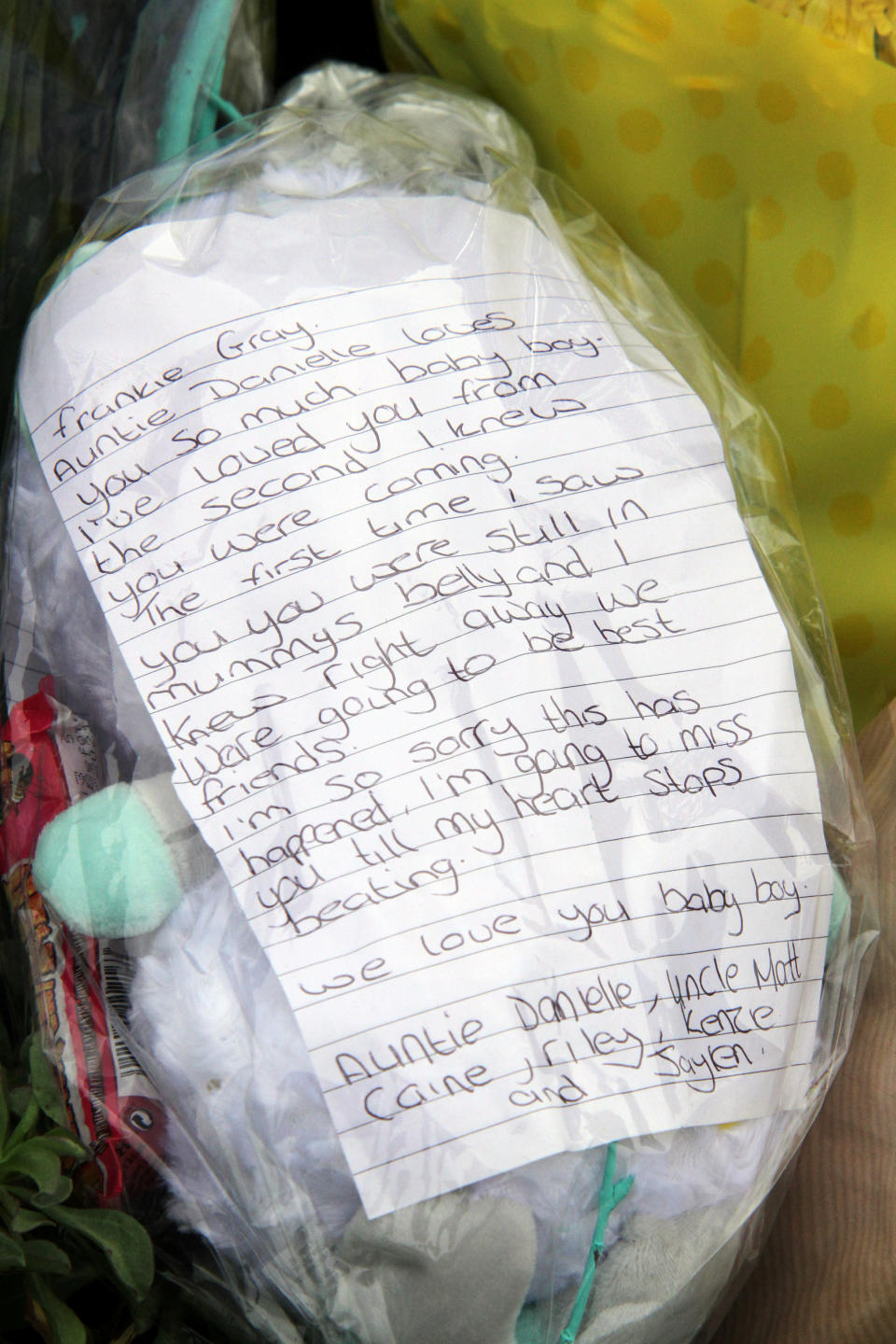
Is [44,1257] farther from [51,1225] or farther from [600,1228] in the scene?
[600,1228]

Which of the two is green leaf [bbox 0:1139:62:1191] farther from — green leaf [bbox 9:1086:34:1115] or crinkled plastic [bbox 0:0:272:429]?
crinkled plastic [bbox 0:0:272:429]

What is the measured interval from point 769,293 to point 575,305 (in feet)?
0.54

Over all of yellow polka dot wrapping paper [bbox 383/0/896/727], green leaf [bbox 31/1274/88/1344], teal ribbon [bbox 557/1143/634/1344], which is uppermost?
yellow polka dot wrapping paper [bbox 383/0/896/727]

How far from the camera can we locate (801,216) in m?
0.56

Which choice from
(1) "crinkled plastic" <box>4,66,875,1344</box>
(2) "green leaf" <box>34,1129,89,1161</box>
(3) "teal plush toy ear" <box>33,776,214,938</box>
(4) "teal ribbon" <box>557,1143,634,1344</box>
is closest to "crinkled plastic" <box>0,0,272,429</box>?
(1) "crinkled plastic" <box>4,66,875,1344</box>

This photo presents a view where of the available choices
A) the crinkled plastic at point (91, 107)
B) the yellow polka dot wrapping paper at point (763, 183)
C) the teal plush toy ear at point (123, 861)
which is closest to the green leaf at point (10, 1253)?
the teal plush toy ear at point (123, 861)

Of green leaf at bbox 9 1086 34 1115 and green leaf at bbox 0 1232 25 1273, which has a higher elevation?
green leaf at bbox 9 1086 34 1115

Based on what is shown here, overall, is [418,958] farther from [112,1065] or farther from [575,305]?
[575,305]

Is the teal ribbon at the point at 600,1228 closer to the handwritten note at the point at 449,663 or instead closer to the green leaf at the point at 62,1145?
the handwritten note at the point at 449,663

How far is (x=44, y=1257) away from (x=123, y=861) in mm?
142

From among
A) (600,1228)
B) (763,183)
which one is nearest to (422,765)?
(600,1228)

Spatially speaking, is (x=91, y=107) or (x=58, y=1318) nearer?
(x=58, y=1318)

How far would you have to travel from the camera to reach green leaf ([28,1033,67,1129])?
367mm

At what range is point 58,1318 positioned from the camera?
1.18 feet
